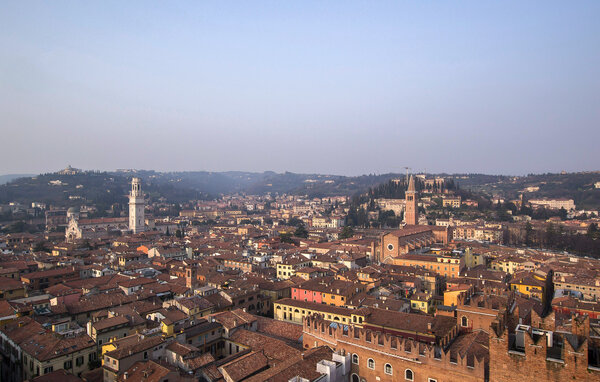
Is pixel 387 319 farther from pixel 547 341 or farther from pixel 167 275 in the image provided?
pixel 167 275

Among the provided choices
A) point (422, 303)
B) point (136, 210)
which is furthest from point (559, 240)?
point (136, 210)

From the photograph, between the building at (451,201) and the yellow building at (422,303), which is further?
the building at (451,201)

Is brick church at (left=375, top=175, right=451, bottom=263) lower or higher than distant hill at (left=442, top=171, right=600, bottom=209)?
lower

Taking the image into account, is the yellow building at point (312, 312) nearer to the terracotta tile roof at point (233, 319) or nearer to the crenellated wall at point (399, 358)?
the terracotta tile roof at point (233, 319)

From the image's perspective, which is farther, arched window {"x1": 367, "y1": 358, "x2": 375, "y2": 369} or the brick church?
the brick church

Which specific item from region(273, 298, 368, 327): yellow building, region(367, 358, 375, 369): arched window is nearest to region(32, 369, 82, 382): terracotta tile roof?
region(367, 358, 375, 369): arched window

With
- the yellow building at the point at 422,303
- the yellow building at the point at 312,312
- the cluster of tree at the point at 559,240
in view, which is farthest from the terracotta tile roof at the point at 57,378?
the cluster of tree at the point at 559,240

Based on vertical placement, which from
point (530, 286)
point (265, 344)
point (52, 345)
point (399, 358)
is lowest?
point (530, 286)

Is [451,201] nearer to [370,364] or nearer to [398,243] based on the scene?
[398,243]

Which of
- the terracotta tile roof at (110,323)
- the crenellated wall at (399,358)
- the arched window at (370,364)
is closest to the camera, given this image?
the crenellated wall at (399,358)

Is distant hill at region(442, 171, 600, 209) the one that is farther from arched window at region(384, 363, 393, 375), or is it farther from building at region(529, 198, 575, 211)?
arched window at region(384, 363, 393, 375)

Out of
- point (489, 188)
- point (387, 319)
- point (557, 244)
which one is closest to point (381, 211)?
point (557, 244)
